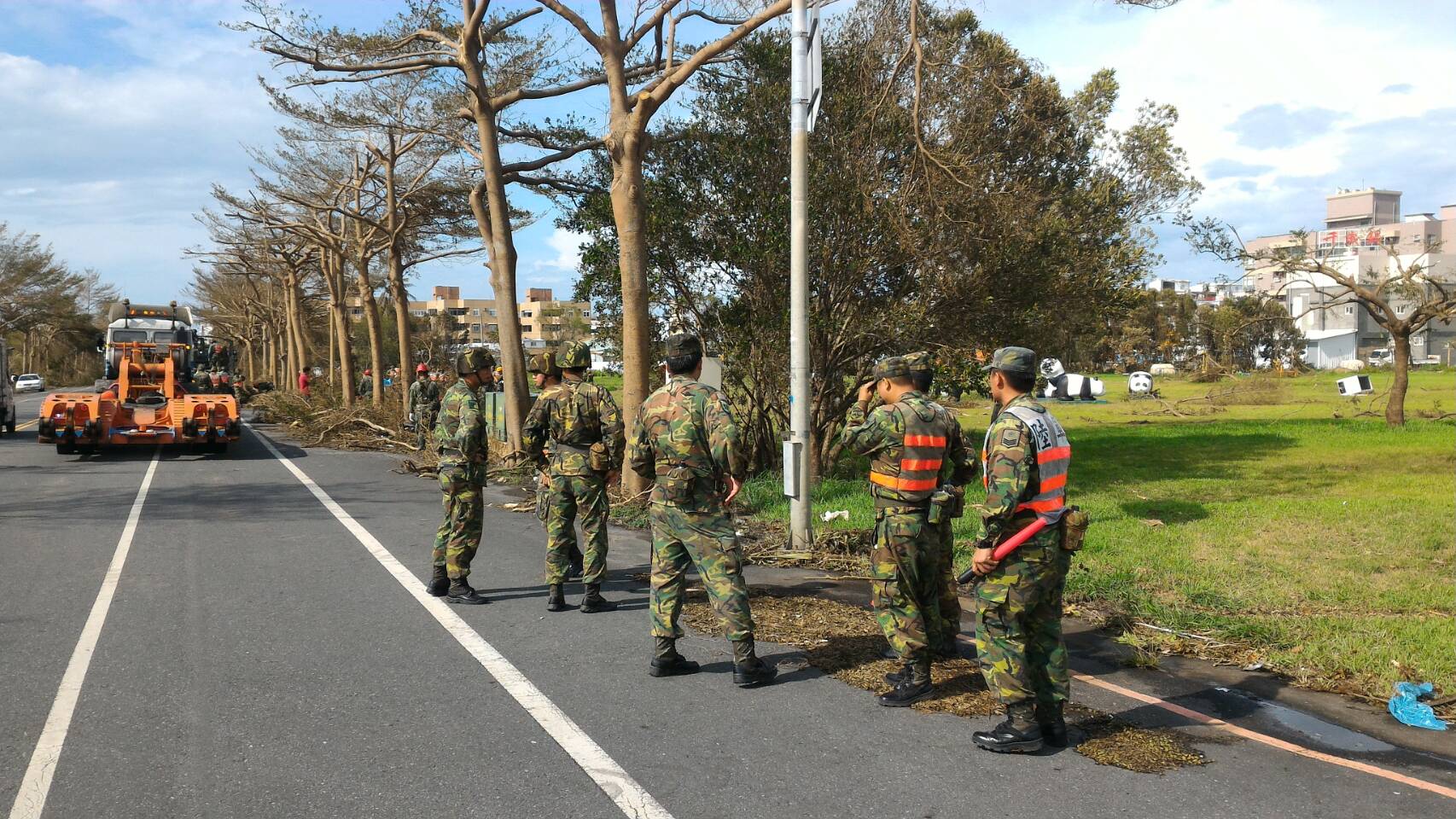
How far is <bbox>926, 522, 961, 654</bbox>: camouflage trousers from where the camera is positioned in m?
5.56

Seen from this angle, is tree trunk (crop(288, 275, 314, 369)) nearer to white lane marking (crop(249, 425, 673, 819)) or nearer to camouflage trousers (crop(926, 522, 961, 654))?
white lane marking (crop(249, 425, 673, 819))

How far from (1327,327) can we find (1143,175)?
70192mm

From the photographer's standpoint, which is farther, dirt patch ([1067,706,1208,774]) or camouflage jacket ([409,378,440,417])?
camouflage jacket ([409,378,440,417])

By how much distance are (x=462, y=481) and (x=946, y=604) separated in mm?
3553

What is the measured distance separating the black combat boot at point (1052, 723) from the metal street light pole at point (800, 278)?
4.41 m

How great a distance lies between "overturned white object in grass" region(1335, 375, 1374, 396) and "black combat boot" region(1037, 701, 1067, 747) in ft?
102

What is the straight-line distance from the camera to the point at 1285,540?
9617 mm

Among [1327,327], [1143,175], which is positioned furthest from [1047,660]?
[1327,327]

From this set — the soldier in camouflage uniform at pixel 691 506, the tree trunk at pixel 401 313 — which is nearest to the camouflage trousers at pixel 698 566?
the soldier in camouflage uniform at pixel 691 506

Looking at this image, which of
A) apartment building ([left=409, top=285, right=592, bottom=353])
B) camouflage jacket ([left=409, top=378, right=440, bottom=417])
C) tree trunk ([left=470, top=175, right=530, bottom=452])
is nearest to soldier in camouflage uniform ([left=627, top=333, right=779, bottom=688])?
tree trunk ([left=470, top=175, right=530, bottom=452])

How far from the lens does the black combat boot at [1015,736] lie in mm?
4387

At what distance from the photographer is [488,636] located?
623 centimetres

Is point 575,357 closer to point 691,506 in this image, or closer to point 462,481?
point 462,481

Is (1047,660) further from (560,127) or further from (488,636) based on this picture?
(560,127)
